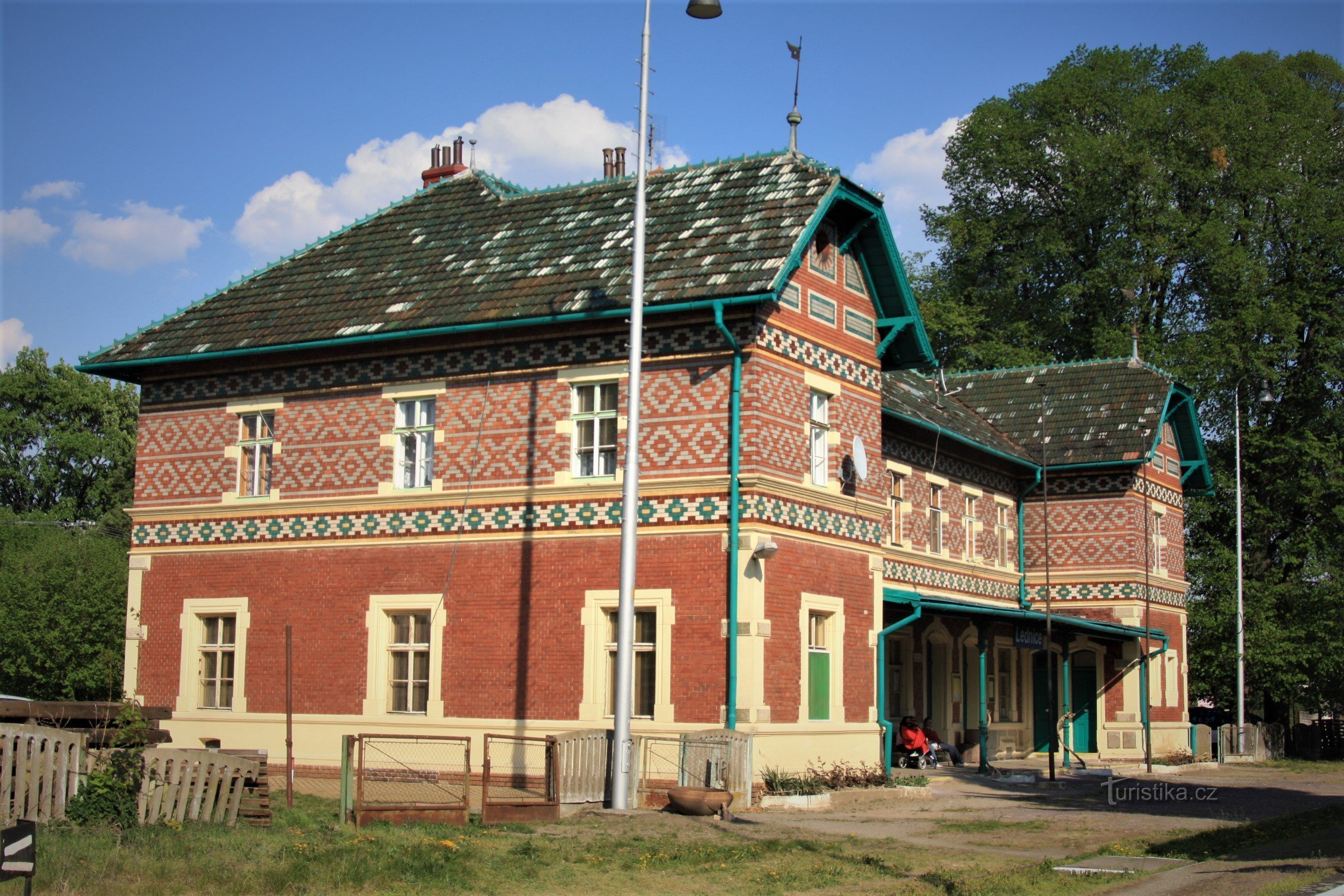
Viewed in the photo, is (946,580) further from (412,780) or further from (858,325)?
(412,780)

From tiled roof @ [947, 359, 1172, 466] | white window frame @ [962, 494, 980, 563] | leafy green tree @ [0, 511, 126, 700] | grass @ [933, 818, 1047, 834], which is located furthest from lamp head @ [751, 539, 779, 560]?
leafy green tree @ [0, 511, 126, 700]

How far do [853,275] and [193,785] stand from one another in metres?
13.3

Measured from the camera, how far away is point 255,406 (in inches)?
973

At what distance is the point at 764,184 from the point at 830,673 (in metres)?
7.71

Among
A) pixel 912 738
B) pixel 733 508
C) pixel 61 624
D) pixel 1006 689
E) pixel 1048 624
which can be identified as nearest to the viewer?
pixel 733 508

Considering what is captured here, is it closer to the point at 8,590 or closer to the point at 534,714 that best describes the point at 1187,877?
the point at 534,714

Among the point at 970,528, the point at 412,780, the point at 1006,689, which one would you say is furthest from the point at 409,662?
the point at 1006,689

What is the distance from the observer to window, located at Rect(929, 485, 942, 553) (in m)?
30.7

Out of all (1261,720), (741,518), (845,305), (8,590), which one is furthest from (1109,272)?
(8,590)

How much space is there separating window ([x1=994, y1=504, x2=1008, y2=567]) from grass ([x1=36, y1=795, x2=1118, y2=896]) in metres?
18.7

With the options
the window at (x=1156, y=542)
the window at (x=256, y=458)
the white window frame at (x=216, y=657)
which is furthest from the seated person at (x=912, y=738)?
the window at (x=256, y=458)

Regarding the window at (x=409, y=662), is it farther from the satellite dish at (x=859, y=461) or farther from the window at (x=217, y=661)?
the satellite dish at (x=859, y=461)

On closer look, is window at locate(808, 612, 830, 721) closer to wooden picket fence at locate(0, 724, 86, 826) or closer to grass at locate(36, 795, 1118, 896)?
grass at locate(36, 795, 1118, 896)

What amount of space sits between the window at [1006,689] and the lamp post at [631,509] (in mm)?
17537
